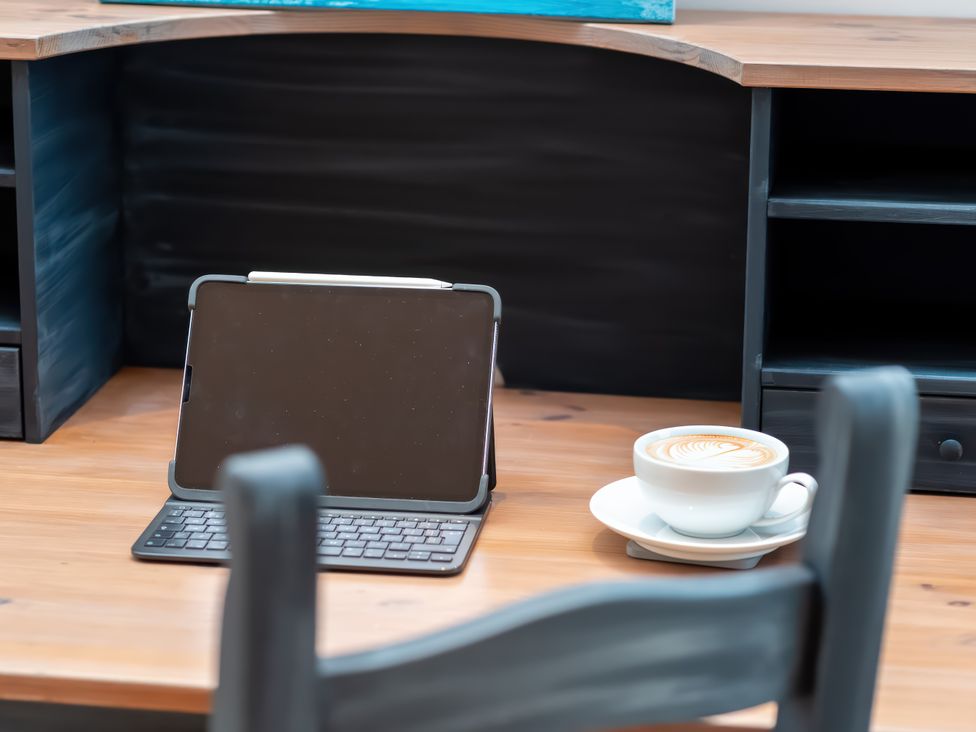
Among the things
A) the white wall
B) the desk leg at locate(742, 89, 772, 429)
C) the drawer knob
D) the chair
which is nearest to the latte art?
the desk leg at locate(742, 89, 772, 429)

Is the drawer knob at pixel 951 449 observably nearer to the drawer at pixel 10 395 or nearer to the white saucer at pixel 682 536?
the white saucer at pixel 682 536

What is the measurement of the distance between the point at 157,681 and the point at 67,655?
8 centimetres

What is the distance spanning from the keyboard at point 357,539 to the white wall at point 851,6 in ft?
2.30

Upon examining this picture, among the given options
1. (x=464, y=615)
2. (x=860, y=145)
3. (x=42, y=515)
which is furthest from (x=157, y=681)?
(x=860, y=145)

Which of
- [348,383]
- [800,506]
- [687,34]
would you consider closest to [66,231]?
[348,383]

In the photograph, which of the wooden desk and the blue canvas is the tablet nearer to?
the wooden desk

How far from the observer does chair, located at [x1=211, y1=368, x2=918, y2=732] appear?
45 cm

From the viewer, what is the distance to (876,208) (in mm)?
1147

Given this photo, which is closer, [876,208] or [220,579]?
[220,579]

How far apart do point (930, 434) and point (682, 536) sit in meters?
0.32

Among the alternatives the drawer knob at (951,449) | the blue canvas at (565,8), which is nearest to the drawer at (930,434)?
the drawer knob at (951,449)

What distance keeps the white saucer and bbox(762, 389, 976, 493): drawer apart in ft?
0.45

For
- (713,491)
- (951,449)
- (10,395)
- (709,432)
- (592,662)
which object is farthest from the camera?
(10,395)

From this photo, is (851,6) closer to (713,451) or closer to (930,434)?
(930,434)
